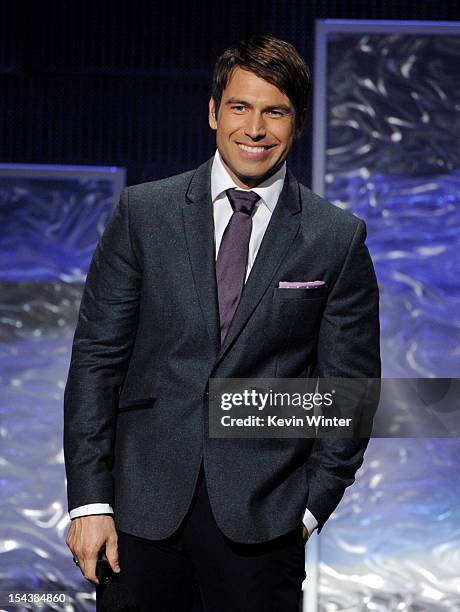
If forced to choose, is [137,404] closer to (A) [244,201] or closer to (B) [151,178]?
(A) [244,201]

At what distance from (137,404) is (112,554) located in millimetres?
203

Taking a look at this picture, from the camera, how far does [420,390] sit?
291 cm

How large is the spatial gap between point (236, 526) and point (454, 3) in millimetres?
1905

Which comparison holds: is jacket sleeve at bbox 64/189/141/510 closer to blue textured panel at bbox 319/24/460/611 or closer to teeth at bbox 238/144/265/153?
teeth at bbox 238/144/265/153

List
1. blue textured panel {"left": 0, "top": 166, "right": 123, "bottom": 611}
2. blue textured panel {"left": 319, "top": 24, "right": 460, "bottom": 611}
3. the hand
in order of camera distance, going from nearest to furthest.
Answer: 1. the hand
2. blue textured panel {"left": 319, "top": 24, "right": 460, "bottom": 611}
3. blue textured panel {"left": 0, "top": 166, "right": 123, "bottom": 611}

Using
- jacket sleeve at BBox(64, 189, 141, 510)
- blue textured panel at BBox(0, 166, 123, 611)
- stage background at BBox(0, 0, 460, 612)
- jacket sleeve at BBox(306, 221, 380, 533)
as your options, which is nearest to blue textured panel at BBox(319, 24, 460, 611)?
stage background at BBox(0, 0, 460, 612)

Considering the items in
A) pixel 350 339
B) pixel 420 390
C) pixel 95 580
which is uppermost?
pixel 350 339

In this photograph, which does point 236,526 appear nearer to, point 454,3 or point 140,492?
point 140,492

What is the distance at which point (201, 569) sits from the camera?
4.90 ft

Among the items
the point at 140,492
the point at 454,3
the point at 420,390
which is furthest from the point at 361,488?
the point at 140,492

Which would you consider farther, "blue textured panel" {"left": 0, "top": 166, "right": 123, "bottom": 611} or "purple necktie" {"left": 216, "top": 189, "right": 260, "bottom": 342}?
"blue textured panel" {"left": 0, "top": 166, "right": 123, "bottom": 611}

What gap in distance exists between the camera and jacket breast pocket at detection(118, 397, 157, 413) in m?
A: 1.53

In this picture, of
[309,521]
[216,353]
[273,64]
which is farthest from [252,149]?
[309,521]

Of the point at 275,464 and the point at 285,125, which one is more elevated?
the point at 285,125
